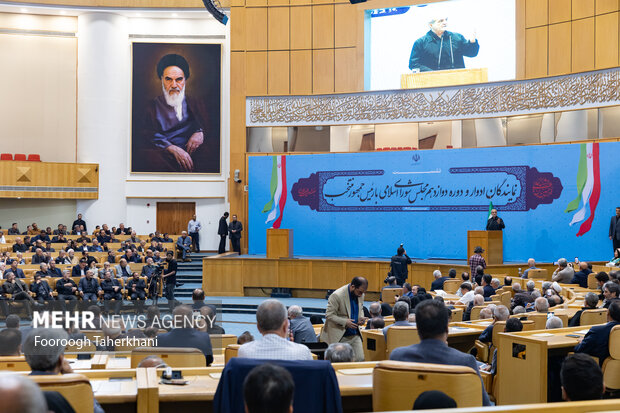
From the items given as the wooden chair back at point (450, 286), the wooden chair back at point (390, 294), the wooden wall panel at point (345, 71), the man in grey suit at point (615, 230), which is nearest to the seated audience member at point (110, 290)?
the wooden chair back at point (390, 294)

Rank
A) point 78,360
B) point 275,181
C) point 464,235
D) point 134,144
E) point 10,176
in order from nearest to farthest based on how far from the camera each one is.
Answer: point 78,360 → point 464,235 → point 275,181 → point 10,176 → point 134,144

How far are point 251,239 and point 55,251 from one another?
5.59 m

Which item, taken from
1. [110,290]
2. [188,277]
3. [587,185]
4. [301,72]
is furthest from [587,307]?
[301,72]

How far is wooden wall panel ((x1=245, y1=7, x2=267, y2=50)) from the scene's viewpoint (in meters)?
20.1

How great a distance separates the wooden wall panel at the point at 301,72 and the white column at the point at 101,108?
6345mm

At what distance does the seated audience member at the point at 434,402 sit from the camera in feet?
7.95

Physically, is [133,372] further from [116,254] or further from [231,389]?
[116,254]

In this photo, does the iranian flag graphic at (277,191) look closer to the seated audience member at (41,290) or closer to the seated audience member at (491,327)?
the seated audience member at (41,290)

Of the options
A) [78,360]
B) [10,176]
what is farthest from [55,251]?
[78,360]

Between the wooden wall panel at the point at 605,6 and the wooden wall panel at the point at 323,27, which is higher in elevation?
the wooden wall panel at the point at 323,27

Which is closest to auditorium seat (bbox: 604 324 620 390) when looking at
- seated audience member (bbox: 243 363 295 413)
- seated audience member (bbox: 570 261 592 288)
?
seated audience member (bbox: 243 363 295 413)

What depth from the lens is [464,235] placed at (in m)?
16.9

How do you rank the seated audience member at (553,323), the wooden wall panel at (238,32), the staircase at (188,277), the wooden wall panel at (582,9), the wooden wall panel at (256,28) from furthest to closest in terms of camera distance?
1. the wooden wall panel at (238,32)
2. the wooden wall panel at (256,28)
3. the wooden wall panel at (582,9)
4. the staircase at (188,277)
5. the seated audience member at (553,323)

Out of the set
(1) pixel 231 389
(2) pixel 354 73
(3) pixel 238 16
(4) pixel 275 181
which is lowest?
(1) pixel 231 389
